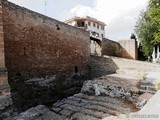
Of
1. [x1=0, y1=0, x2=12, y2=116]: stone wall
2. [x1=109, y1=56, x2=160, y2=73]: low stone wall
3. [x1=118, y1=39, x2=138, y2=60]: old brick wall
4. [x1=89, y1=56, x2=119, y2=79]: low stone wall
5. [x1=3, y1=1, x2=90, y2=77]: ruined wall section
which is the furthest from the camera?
[x1=118, y1=39, x2=138, y2=60]: old brick wall

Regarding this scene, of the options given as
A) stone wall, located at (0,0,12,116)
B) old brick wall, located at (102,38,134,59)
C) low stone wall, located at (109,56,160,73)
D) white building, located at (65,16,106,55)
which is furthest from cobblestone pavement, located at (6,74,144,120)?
white building, located at (65,16,106,55)

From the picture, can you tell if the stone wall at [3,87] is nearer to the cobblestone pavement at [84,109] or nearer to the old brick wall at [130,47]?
the cobblestone pavement at [84,109]

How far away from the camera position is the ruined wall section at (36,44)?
8078 millimetres

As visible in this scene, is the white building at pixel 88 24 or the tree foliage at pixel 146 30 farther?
the white building at pixel 88 24

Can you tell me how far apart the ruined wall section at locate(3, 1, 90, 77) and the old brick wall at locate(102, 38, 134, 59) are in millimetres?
5360

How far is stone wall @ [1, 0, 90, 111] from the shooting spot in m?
8.09

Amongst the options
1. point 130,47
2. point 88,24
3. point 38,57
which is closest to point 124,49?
point 130,47

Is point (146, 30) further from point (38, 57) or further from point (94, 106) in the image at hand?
point (94, 106)

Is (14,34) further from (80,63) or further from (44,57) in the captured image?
(80,63)

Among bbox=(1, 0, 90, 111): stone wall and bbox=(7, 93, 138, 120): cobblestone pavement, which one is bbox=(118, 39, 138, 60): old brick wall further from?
bbox=(7, 93, 138, 120): cobblestone pavement

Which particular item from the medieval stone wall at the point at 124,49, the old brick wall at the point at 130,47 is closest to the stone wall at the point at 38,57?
the medieval stone wall at the point at 124,49

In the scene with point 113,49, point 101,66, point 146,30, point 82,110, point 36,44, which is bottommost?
point 82,110

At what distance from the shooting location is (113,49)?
66.6 feet

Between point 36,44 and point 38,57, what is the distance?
0.64 m
